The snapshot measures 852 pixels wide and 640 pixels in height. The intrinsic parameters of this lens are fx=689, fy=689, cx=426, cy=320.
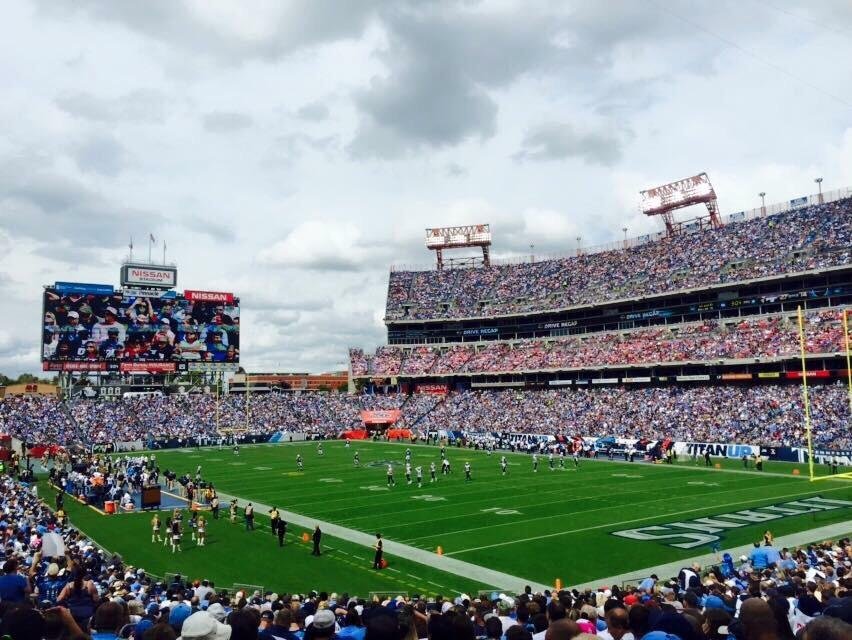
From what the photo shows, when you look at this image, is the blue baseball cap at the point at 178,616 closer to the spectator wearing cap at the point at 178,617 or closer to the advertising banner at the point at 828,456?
the spectator wearing cap at the point at 178,617

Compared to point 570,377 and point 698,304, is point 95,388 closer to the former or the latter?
point 570,377

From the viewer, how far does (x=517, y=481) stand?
35906 millimetres

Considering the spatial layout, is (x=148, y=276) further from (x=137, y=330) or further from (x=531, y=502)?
(x=531, y=502)

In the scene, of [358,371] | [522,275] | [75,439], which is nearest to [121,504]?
[75,439]

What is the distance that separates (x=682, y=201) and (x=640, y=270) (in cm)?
848

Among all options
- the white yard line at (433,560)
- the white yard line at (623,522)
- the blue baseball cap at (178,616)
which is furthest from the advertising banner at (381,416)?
the blue baseball cap at (178,616)

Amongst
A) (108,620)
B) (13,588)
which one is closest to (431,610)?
(108,620)

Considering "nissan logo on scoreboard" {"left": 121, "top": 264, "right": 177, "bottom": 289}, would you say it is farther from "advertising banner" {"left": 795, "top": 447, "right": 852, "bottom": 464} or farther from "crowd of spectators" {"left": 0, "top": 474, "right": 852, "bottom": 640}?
"advertising banner" {"left": 795, "top": 447, "right": 852, "bottom": 464}

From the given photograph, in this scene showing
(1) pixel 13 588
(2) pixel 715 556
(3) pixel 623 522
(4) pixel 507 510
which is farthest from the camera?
(4) pixel 507 510

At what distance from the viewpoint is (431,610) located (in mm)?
8977

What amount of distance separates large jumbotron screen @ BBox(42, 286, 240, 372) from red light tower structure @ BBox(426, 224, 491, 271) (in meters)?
26.9

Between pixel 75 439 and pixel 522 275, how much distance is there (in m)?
48.3

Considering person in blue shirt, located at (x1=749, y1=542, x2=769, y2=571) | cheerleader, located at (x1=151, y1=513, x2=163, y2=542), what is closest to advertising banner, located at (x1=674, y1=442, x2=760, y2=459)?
person in blue shirt, located at (x1=749, y1=542, x2=769, y2=571)

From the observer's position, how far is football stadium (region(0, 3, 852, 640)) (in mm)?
9352
